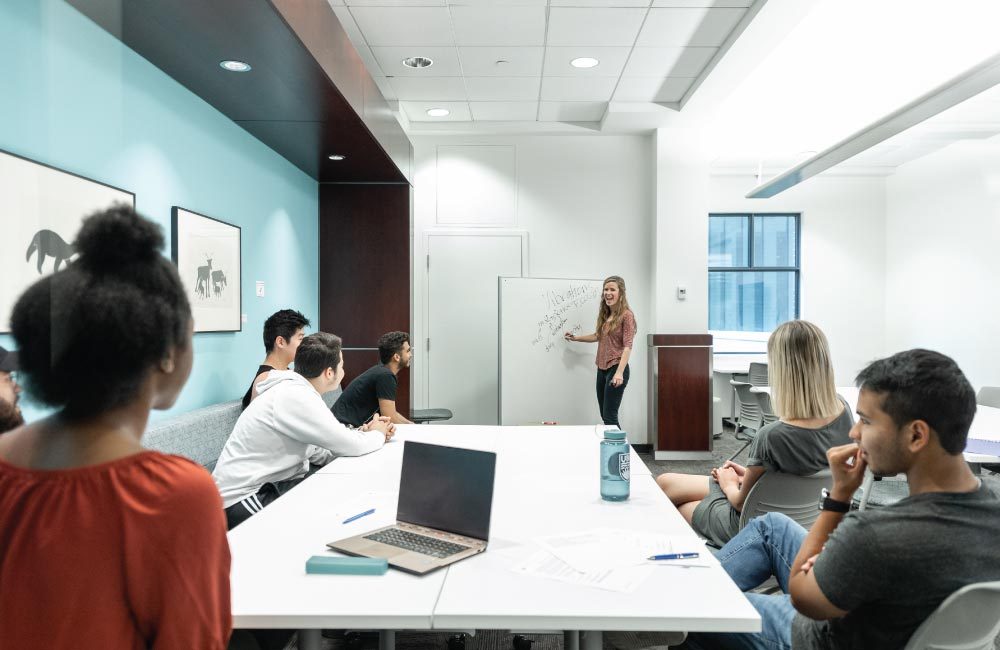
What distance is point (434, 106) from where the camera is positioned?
566 cm

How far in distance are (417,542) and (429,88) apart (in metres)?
4.36

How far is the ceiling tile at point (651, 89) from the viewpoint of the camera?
199 inches

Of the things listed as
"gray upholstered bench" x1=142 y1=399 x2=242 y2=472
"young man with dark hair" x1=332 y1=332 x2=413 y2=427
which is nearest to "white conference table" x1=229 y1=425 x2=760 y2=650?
"gray upholstered bench" x1=142 y1=399 x2=242 y2=472

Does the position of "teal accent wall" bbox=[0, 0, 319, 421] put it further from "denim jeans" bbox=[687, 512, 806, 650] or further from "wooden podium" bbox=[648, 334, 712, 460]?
"wooden podium" bbox=[648, 334, 712, 460]

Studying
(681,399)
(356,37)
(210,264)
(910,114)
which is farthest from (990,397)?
(210,264)

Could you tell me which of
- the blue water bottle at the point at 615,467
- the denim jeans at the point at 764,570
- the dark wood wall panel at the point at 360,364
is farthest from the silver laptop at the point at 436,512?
the dark wood wall panel at the point at 360,364

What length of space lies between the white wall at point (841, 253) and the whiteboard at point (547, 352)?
8.66 ft

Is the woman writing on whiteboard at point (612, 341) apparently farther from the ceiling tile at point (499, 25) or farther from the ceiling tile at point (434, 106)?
the ceiling tile at point (499, 25)

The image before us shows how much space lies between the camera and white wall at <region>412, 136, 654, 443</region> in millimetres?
6172

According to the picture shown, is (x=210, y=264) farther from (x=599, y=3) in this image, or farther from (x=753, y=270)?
(x=753, y=270)

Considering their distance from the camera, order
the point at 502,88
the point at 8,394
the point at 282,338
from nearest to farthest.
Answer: the point at 8,394 → the point at 282,338 → the point at 502,88

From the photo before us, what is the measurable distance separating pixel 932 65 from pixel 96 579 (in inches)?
222

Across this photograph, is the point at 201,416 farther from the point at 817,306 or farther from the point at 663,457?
the point at 817,306

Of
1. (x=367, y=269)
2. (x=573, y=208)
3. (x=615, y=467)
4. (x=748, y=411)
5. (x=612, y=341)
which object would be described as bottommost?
(x=748, y=411)
